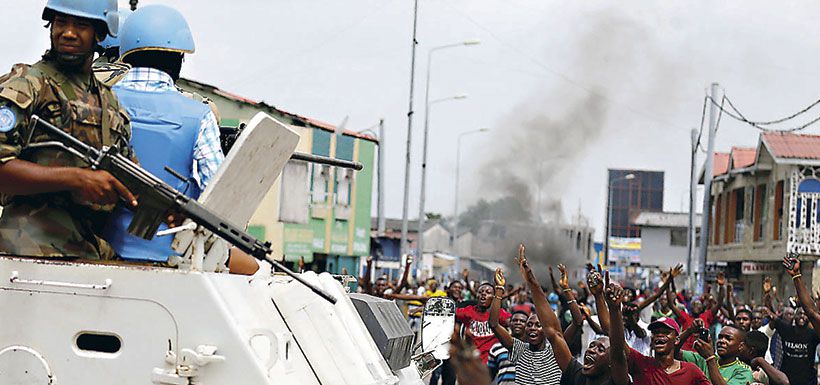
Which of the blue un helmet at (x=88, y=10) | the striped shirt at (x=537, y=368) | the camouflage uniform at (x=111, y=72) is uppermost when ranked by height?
the blue un helmet at (x=88, y=10)

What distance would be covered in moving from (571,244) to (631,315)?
29.7 metres

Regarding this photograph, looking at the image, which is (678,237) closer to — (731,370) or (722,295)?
(722,295)

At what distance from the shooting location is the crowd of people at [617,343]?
7270 millimetres

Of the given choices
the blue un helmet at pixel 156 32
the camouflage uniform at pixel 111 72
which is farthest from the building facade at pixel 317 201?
the blue un helmet at pixel 156 32

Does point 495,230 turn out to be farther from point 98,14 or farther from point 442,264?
point 98,14

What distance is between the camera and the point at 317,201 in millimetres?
36469

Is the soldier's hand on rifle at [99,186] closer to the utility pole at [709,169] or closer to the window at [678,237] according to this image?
the utility pole at [709,169]

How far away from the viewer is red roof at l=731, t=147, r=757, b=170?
156ft

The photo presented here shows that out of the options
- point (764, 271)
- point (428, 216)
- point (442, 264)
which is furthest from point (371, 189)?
point (428, 216)

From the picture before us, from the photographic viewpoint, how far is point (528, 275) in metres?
9.13

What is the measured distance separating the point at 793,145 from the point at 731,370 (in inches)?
1329

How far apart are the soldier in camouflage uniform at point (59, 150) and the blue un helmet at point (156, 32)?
1.43ft

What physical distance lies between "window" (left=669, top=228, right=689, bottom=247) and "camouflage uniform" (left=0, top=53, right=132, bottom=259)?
228 ft

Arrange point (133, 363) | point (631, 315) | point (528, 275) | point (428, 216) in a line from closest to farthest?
point (133, 363) → point (528, 275) → point (631, 315) → point (428, 216)
